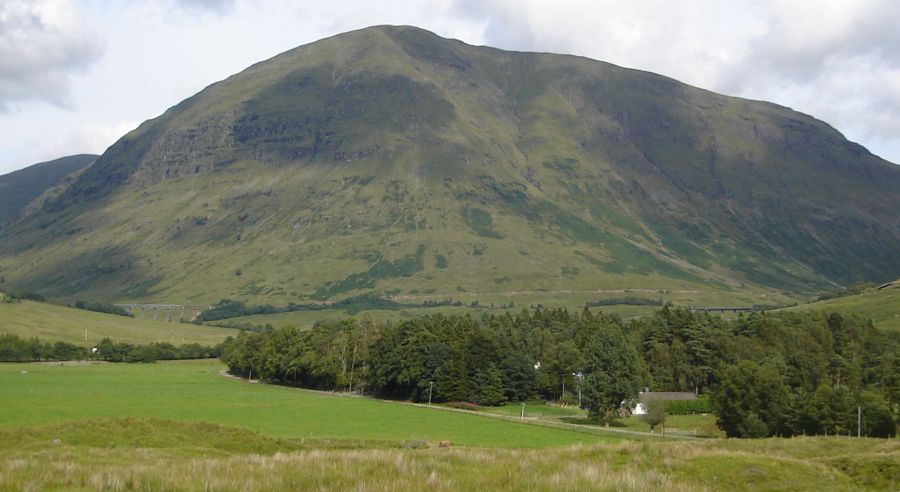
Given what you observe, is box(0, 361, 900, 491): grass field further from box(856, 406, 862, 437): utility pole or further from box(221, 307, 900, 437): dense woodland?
box(856, 406, 862, 437): utility pole

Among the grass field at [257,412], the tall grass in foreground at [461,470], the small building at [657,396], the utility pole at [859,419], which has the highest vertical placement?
→ the tall grass in foreground at [461,470]

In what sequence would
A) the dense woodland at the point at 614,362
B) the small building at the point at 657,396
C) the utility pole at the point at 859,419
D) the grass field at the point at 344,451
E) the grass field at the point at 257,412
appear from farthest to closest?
the small building at the point at 657,396 → the dense woodland at the point at 614,362 → the utility pole at the point at 859,419 → the grass field at the point at 257,412 → the grass field at the point at 344,451

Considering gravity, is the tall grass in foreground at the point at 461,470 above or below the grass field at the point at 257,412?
above

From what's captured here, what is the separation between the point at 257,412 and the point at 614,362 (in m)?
46.6

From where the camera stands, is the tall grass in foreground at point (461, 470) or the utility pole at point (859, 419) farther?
the utility pole at point (859, 419)

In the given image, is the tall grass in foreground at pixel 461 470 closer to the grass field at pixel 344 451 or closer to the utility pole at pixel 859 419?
the grass field at pixel 344 451

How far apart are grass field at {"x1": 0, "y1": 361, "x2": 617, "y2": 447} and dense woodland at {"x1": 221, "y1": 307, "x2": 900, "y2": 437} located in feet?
47.6

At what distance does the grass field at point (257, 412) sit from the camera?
233ft

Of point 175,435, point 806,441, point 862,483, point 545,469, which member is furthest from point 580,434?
point 545,469

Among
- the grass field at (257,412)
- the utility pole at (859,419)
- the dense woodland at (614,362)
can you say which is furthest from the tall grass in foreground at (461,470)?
the dense woodland at (614,362)

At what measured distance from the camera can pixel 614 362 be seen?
10281cm

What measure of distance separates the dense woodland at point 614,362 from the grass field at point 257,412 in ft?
47.6

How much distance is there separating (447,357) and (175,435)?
7697 cm

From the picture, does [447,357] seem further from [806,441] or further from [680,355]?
[806,441]
